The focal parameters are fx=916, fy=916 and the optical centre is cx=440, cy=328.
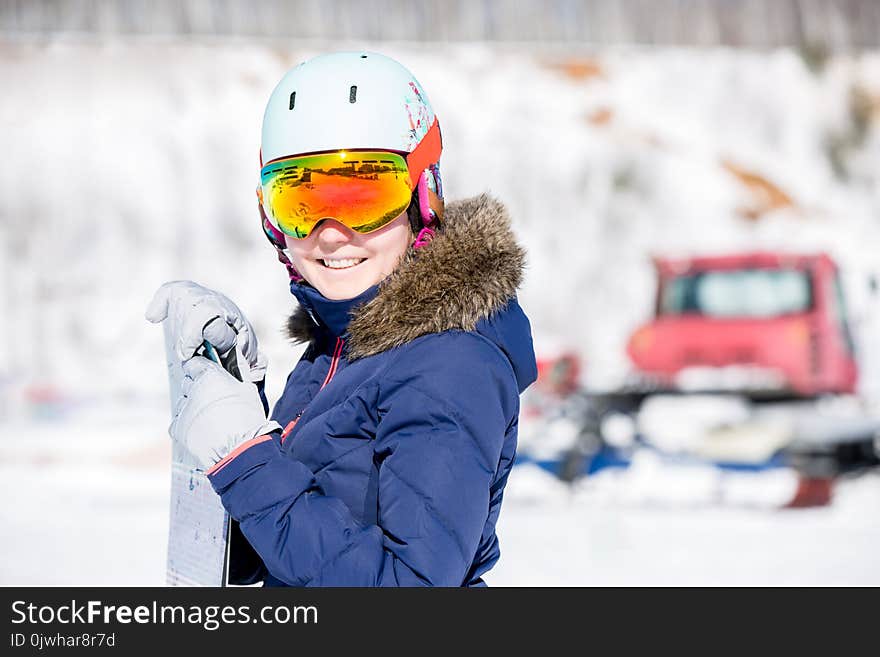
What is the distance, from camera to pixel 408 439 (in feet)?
3.60

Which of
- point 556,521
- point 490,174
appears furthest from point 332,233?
point 490,174

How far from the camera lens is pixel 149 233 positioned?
6.12 m

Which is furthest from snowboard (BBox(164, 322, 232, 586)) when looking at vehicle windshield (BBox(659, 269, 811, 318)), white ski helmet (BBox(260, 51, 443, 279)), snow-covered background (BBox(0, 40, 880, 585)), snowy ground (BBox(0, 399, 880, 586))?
vehicle windshield (BBox(659, 269, 811, 318))

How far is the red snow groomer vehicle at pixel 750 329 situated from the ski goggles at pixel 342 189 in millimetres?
4901

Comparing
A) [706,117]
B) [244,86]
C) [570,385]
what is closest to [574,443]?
[570,385]

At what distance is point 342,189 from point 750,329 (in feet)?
17.1

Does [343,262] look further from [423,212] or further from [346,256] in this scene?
[423,212]

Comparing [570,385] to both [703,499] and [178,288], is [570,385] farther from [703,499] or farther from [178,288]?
[178,288]

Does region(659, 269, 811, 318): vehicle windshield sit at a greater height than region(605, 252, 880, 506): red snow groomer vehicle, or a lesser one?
greater

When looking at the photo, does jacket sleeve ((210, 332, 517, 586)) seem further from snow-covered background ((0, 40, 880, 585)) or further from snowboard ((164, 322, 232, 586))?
snow-covered background ((0, 40, 880, 585))

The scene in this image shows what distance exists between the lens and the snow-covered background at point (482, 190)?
5.83 meters

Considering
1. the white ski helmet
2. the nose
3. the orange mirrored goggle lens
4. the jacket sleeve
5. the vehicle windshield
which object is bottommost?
the jacket sleeve

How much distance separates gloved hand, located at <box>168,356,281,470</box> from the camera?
1.17 metres

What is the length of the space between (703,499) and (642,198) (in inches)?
80.9
